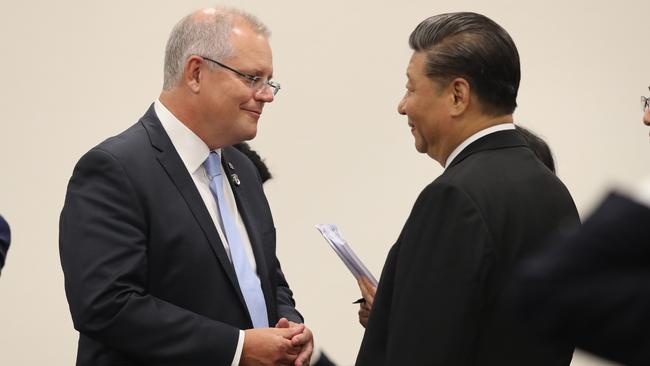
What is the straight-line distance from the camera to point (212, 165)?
243 centimetres

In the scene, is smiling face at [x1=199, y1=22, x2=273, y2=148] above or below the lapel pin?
above

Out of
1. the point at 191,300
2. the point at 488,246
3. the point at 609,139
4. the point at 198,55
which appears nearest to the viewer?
the point at 488,246

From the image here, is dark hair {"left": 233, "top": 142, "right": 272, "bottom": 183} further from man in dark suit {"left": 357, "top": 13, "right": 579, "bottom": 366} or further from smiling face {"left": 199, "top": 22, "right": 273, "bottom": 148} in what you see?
man in dark suit {"left": 357, "top": 13, "right": 579, "bottom": 366}

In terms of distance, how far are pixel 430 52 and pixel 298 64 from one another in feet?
7.61

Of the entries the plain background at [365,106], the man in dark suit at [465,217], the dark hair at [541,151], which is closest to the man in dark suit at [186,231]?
the man in dark suit at [465,217]

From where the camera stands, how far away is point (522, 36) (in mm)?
4328

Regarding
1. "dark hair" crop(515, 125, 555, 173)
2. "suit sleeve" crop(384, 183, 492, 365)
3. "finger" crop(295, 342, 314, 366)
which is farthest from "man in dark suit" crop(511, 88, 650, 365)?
"dark hair" crop(515, 125, 555, 173)

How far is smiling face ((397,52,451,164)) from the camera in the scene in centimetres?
199

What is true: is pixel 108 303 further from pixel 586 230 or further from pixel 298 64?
pixel 298 64

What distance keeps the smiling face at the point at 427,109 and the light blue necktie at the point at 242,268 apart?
57 cm

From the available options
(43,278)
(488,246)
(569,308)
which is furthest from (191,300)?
(43,278)

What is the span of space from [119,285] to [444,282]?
30.2 inches

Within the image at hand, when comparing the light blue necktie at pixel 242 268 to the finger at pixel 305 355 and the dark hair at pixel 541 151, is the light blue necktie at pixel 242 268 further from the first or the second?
the dark hair at pixel 541 151

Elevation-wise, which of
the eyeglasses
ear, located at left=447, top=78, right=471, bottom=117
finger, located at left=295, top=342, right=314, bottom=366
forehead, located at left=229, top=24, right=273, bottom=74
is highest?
forehead, located at left=229, top=24, right=273, bottom=74
